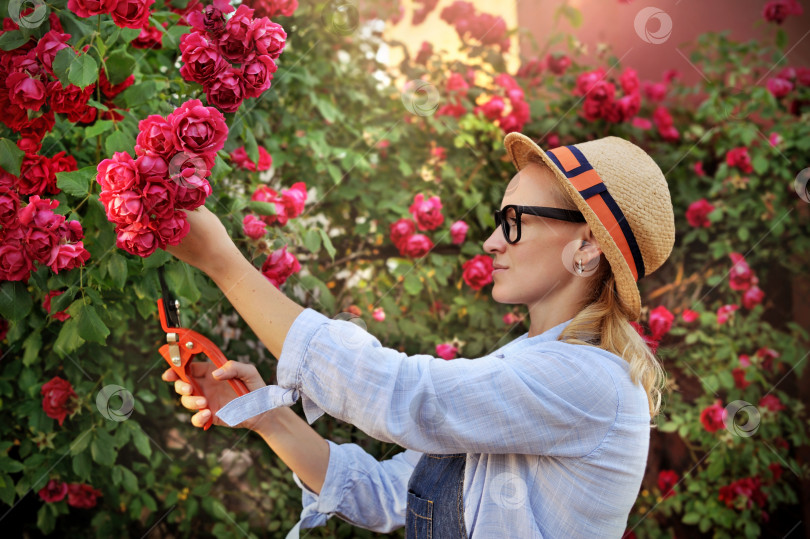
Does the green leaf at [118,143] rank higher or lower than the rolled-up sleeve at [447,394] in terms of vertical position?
lower

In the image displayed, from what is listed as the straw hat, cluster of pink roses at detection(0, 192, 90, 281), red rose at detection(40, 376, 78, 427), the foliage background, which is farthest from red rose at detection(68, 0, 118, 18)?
red rose at detection(40, 376, 78, 427)

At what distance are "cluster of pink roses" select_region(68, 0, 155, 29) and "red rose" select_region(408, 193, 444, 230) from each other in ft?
4.54

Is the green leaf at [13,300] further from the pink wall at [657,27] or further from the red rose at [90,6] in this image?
the pink wall at [657,27]

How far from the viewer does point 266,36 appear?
1146 millimetres

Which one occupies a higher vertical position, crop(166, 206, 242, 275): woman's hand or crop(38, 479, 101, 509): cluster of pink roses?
crop(166, 206, 242, 275): woman's hand

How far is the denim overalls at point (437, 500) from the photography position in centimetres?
130

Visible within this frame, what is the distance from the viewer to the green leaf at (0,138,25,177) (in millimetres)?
1280

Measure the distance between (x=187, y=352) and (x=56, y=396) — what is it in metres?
0.97

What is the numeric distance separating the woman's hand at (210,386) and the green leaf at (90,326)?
17 centimetres

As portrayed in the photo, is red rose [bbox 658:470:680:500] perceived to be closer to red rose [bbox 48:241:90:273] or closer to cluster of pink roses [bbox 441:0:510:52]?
cluster of pink roses [bbox 441:0:510:52]

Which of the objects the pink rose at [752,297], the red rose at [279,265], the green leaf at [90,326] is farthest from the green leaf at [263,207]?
the pink rose at [752,297]

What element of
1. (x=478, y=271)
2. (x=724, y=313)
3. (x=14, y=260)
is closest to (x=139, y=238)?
(x=14, y=260)

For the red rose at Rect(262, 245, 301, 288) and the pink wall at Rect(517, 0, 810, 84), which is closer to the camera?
the red rose at Rect(262, 245, 301, 288)

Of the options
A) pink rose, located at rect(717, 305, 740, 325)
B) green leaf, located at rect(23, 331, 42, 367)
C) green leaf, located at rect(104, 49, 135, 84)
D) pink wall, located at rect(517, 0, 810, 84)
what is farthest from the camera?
pink wall, located at rect(517, 0, 810, 84)
